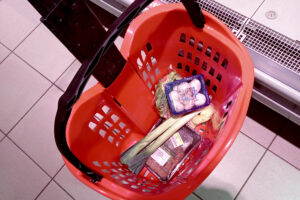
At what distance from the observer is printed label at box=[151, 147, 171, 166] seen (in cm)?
112

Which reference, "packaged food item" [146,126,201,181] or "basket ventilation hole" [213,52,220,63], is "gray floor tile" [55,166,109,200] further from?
"basket ventilation hole" [213,52,220,63]

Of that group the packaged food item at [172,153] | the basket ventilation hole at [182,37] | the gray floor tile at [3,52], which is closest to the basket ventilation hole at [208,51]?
the basket ventilation hole at [182,37]

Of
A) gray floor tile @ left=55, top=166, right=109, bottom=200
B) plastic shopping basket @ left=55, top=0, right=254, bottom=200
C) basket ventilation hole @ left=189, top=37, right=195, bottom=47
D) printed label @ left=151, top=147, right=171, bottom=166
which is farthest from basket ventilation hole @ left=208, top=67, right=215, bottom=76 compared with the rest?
gray floor tile @ left=55, top=166, right=109, bottom=200

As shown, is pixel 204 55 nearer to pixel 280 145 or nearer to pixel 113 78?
pixel 113 78

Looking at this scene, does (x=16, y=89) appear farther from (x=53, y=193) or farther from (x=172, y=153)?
(x=172, y=153)

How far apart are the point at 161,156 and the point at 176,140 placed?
0.10m

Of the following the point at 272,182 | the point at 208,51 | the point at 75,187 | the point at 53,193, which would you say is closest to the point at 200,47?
the point at 208,51

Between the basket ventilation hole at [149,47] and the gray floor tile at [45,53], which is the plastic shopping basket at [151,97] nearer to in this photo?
the basket ventilation hole at [149,47]

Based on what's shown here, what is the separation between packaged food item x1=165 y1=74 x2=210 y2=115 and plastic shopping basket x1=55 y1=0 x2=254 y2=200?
1.9 inches

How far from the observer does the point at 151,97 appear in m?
1.18

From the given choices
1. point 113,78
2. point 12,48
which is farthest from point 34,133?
point 113,78

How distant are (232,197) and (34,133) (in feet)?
4.04

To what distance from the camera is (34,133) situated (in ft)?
5.26

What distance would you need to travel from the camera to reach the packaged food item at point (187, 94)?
3.56ft
